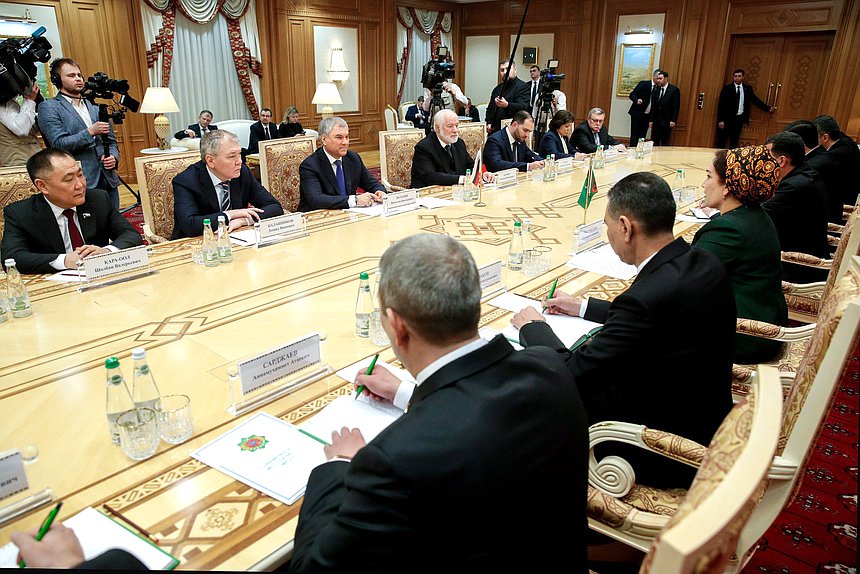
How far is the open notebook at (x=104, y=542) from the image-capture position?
0.98m

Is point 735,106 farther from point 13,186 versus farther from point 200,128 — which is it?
point 13,186

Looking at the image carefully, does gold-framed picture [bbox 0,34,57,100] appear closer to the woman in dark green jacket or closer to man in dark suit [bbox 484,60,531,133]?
man in dark suit [bbox 484,60,531,133]

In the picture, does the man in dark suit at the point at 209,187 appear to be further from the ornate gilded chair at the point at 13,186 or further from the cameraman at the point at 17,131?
the cameraman at the point at 17,131

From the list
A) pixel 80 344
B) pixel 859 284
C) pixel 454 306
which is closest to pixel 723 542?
pixel 454 306

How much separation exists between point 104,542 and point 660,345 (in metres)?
1.27

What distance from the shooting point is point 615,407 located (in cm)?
158

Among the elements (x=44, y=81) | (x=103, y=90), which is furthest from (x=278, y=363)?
(x=44, y=81)

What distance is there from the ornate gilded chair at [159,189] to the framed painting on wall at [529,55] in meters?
9.76

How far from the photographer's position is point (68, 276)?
7.40ft

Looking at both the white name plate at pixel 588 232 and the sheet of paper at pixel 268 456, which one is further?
the white name plate at pixel 588 232

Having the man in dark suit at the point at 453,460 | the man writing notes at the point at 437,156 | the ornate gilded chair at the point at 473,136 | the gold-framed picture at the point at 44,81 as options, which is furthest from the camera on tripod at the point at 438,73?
the man in dark suit at the point at 453,460

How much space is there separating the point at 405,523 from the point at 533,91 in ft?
28.8

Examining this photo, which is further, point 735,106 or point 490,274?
point 735,106

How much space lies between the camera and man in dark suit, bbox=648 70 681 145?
380 inches
